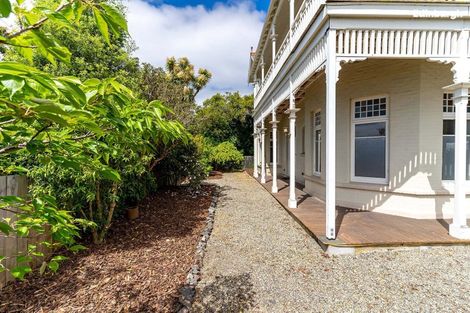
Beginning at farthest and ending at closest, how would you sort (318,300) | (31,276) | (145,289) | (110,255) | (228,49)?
1. (228,49)
2. (110,255)
3. (31,276)
4. (145,289)
5. (318,300)

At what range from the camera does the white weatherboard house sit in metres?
4.55

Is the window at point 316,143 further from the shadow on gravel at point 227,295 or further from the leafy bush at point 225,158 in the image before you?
the leafy bush at point 225,158

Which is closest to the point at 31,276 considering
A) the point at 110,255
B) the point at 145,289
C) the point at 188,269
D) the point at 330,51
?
the point at 110,255

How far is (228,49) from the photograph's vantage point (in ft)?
101

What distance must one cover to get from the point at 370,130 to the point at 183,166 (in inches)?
263

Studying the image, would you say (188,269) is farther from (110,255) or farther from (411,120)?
(411,120)

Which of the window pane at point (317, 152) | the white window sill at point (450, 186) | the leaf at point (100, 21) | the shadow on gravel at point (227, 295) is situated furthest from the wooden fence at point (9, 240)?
the white window sill at point (450, 186)

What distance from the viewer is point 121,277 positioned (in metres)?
3.68

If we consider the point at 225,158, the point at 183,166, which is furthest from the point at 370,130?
the point at 225,158

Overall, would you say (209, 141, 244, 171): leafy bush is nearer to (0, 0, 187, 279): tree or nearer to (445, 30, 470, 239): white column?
(445, 30, 470, 239): white column

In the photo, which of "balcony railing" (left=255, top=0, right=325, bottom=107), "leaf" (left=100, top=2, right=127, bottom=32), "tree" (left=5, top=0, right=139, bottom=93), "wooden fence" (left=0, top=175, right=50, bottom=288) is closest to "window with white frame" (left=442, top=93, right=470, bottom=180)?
"balcony railing" (left=255, top=0, right=325, bottom=107)

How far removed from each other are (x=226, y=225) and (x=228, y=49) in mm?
28762

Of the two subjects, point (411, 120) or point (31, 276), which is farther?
point (411, 120)

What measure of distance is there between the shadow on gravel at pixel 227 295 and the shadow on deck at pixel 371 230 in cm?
185
